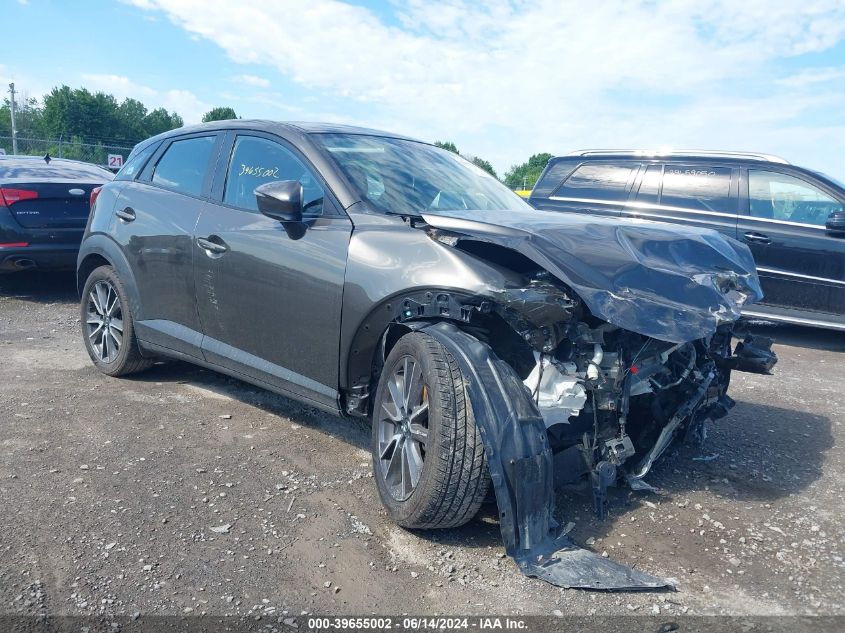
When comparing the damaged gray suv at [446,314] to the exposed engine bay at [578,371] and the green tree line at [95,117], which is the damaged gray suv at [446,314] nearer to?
the exposed engine bay at [578,371]

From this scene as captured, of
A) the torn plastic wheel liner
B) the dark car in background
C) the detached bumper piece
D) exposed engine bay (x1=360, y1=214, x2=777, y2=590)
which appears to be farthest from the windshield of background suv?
the dark car in background

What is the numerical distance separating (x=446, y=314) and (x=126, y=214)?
2.87 m

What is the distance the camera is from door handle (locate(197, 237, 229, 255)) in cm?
419

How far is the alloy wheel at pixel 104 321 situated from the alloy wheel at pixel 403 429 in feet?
8.69

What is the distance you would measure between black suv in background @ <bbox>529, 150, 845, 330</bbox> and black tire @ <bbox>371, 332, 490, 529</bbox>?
4820 millimetres

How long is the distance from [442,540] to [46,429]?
2531mm

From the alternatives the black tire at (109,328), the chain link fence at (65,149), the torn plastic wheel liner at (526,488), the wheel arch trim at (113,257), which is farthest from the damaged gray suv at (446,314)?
the chain link fence at (65,149)

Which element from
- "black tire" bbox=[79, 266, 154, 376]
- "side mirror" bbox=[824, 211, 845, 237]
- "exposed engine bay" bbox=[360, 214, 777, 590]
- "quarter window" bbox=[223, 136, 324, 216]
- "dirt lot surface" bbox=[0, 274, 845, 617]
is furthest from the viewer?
"side mirror" bbox=[824, 211, 845, 237]

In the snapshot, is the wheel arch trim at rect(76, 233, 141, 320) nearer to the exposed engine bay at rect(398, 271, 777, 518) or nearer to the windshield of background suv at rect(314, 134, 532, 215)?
the windshield of background suv at rect(314, 134, 532, 215)

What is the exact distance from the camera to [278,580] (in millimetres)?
2799

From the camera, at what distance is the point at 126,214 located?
5012 mm

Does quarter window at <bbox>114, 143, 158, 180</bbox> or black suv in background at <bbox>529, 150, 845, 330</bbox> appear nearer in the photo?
quarter window at <bbox>114, 143, 158, 180</bbox>

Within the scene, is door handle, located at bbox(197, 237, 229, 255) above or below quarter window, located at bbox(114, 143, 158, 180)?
below

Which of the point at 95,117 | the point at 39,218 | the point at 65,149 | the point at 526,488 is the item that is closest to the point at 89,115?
the point at 95,117
